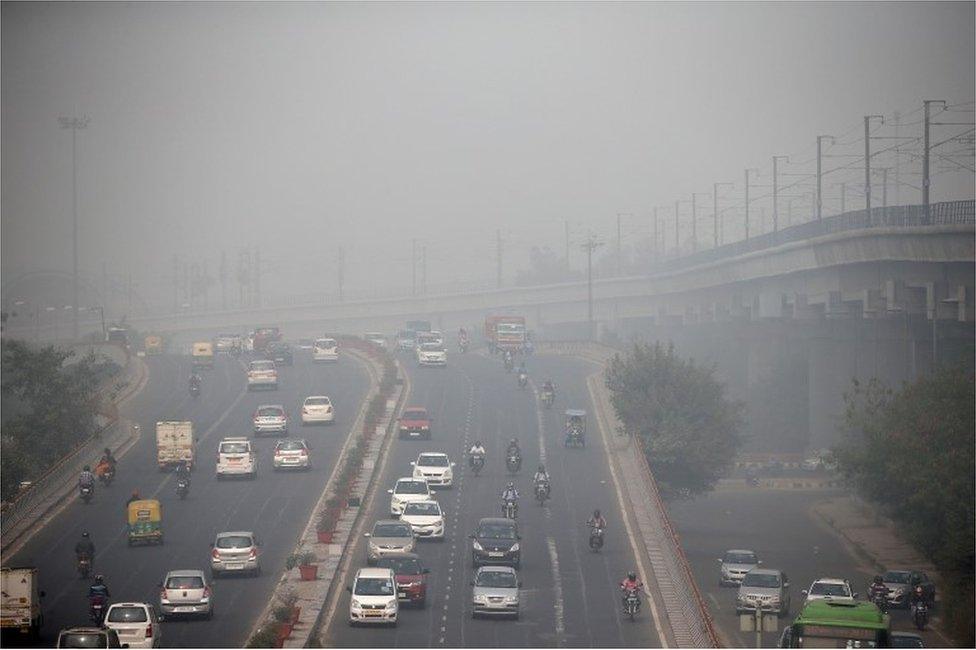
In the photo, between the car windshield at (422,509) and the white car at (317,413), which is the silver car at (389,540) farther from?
the white car at (317,413)

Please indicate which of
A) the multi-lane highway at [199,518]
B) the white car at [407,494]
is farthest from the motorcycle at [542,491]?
the multi-lane highway at [199,518]

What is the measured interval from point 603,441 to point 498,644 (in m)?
44.3

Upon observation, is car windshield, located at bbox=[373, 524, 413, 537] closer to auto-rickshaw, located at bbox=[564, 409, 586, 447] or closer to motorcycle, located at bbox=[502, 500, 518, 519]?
motorcycle, located at bbox=[502, 500, 518, 519]

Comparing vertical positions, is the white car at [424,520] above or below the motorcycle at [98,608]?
above

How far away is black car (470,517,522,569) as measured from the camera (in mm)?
56375

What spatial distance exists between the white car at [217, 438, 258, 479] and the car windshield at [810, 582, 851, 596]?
29.1 meters

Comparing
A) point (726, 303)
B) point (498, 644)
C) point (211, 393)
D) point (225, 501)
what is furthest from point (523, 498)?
point (726, 303)

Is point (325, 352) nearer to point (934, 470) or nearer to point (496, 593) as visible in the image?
point (934, 470)

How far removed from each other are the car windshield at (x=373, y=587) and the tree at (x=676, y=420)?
4436cm

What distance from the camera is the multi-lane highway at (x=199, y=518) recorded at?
166ft

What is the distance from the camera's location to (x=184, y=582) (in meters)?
47.9

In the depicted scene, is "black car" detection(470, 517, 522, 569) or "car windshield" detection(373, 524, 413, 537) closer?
"black car" detection(470, 517, 522, 569)

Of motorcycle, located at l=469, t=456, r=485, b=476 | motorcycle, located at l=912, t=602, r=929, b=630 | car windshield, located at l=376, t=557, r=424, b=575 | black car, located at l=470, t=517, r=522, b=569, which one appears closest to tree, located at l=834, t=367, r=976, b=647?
motorcycle, located at l=912, t=602, r=929, b=630

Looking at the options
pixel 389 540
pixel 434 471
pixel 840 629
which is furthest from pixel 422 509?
pixel 840 629
